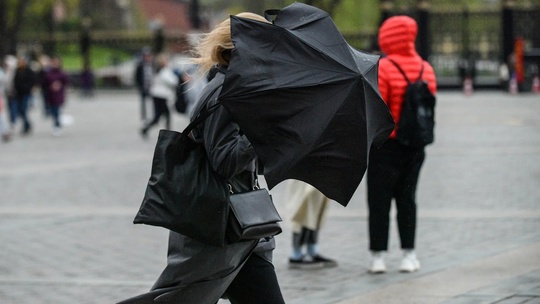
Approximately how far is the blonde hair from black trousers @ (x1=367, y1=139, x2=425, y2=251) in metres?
3.32

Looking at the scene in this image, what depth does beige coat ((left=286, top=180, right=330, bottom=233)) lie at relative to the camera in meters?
7.98

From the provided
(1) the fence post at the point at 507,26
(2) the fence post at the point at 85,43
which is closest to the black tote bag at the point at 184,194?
(1) the fence post at the point at 507,26

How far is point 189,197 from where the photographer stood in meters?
4.23

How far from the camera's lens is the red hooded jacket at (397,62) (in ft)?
25.1

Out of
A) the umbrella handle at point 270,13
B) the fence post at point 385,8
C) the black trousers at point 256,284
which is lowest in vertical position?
the fence post at point 385,8

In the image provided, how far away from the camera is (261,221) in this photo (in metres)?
4.34

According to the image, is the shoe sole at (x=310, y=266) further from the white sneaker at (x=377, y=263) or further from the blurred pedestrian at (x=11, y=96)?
the blurred pedestrian at (x=11, y=96)

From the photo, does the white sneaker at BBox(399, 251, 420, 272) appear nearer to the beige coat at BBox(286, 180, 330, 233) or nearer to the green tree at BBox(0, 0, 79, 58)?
the beige coat at BBox(286, 180, 330, 233)

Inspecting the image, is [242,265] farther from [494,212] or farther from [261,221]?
[494,212]

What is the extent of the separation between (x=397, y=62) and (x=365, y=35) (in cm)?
4107

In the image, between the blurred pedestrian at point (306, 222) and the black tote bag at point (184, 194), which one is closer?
the black tote bag at point (184, 194)

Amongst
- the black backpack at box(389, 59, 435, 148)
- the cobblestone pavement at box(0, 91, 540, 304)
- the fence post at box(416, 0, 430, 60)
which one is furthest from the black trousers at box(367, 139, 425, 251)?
the fence post at box(416, 0, 430, 60)

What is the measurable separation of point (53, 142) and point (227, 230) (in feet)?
58.8

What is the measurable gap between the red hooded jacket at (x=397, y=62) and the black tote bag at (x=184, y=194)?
3531mm
